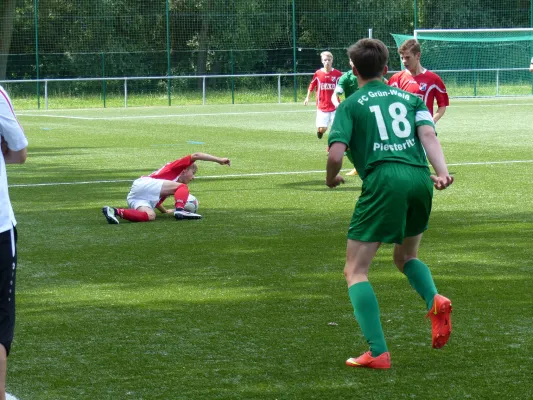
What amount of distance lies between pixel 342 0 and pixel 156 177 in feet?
131

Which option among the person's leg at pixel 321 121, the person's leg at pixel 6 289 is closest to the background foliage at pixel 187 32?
the person's leg at pixel 321 121

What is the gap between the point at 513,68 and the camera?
4459 centimetres

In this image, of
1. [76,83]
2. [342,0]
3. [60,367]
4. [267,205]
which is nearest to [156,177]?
[267,205]

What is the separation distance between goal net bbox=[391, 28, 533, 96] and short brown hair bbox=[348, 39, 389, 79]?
126ft

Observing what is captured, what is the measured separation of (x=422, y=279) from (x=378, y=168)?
738mm

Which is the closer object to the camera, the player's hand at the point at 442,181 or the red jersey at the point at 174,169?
the player's hand at the point at 442,181

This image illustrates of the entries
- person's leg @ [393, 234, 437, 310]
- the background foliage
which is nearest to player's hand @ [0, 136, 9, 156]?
person's leg @ [393, 234, 437, 310]

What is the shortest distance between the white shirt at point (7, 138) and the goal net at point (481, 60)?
40151 mm

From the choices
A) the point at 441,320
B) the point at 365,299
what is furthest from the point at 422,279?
the point at 365,299

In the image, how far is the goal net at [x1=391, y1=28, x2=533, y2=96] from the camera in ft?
145

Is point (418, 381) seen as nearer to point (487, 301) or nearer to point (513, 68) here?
point (487, 301)

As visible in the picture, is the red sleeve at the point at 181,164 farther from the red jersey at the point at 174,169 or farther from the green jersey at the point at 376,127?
the green jersey at the point at 376,127

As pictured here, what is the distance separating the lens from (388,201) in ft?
18.2

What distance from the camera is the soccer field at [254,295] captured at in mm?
5449
